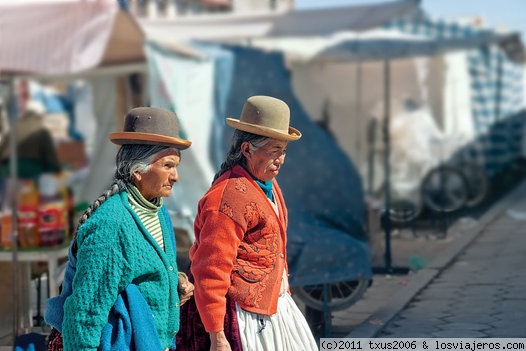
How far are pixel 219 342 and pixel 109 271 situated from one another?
0.64m

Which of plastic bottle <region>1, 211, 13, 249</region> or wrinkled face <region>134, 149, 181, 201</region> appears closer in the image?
wrinkled face <region>134, 149, 181, 201</region>

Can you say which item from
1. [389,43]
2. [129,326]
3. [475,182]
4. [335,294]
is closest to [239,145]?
[129,326]

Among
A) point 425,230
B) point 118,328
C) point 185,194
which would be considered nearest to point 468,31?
point 425,230

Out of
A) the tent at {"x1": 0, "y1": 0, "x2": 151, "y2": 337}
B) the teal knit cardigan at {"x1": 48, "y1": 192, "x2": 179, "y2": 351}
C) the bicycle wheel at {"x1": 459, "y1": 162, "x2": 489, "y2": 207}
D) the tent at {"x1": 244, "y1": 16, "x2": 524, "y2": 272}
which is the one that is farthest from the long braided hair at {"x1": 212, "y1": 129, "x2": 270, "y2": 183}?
the bicycle wheel at {"x1": 459, "y1": 162, "x2": 489, "y2": 207}

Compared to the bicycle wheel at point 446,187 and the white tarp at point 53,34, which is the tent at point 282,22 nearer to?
the white tarp at point 53,34

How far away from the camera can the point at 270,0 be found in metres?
18.8

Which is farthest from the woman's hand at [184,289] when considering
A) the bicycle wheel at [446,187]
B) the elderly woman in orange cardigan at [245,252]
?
the bicycle wheel at [446,187]

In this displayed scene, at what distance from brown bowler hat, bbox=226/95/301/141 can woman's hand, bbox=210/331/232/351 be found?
0.79 metres

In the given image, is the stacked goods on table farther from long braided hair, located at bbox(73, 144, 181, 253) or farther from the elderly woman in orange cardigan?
long braided hair, located at bbox(73, 144, 181, 253)

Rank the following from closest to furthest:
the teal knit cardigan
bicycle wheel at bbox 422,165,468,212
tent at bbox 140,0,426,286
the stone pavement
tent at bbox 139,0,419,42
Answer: the teal knit cardigan
the stone pavement
tent at bbox 140,0,426,286
tent at bbox 139,0,419,42
bicycle wheel at bbox 422,165,468,212

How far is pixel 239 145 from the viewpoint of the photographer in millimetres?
3824

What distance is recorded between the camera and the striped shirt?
3.34 meters

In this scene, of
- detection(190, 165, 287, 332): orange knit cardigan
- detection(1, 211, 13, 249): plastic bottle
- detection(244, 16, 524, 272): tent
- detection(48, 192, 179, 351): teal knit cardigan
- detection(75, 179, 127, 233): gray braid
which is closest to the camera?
detection(48, 192, 179, 351): teal knit cardigan

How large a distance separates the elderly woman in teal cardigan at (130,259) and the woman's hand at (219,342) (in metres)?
0.20
